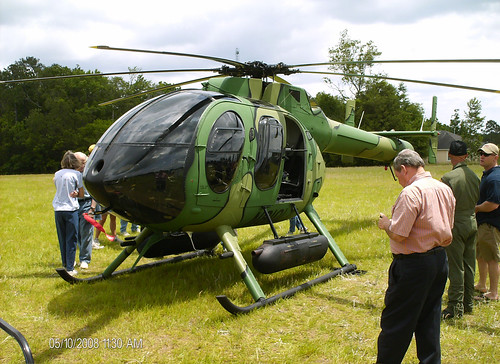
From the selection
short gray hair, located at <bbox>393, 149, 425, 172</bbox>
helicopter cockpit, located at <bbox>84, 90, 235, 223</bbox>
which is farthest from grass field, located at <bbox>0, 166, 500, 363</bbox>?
short gray hair, located at <bbox>393, 149, 425, 172</bbox>

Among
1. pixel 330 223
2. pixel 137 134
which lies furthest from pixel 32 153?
pixel 137 134

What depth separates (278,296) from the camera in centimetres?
520

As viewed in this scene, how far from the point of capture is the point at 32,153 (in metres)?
50.3

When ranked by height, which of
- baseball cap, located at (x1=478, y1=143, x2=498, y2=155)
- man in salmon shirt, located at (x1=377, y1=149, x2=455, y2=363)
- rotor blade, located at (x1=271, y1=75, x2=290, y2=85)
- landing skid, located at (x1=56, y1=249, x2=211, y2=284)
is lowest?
landing skid, located at (x1=56, y1=249, x2=211, y2=284)

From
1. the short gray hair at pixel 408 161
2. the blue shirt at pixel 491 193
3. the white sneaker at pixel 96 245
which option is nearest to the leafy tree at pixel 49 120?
the white sneaker at pixel 96 245

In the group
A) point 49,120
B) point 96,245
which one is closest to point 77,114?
point 49,120

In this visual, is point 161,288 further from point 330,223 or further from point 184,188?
point 330,223

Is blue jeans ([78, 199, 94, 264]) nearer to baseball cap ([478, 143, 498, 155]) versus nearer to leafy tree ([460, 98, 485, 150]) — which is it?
baseball cap ([478, 143, 498, 155])

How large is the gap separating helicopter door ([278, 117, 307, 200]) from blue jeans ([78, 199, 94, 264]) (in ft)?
10.4

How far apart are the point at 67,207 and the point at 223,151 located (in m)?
2.67

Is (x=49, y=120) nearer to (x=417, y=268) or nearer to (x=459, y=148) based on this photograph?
(x=459, y=148)

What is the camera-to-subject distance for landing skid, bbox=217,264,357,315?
14.8ft

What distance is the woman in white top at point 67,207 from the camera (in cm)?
598

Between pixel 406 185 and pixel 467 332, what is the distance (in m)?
2.08
